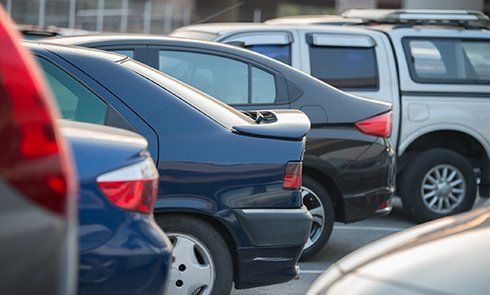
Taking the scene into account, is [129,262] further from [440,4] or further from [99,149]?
[440,4]

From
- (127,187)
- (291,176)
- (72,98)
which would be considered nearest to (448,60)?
(291,176)

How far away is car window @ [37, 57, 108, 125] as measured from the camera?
5598 millimetres

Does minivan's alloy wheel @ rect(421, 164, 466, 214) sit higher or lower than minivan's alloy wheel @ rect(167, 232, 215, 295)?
lower

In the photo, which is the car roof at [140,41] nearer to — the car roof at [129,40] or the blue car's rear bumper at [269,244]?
the car roof at [129,40]

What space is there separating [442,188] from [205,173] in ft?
16.7

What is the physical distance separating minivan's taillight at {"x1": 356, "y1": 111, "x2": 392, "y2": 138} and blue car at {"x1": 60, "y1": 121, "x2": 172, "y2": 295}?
3.84 m

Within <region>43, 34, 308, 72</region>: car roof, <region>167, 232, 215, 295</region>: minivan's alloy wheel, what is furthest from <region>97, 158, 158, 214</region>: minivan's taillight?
<region>43, 34, 308, 72</region>: car roof

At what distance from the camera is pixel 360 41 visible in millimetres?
9891

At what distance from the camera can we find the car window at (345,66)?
31.9 feet

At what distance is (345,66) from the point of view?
982cm

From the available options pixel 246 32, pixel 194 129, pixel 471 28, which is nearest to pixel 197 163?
pixel 194 129

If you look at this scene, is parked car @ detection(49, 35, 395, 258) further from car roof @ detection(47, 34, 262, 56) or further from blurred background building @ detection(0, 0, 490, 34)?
blurred background building @ detection(0, 0, 490, 34)

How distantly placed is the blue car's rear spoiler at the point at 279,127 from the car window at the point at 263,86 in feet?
4.98

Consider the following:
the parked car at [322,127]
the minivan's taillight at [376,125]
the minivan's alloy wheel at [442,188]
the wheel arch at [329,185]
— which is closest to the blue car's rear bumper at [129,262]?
the parked car at [322,127]
